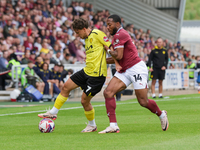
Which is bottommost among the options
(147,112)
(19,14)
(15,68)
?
(147,112)

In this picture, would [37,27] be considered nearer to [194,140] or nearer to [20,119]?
[20,119]

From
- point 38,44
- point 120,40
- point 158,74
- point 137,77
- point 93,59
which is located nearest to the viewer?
point 120,40

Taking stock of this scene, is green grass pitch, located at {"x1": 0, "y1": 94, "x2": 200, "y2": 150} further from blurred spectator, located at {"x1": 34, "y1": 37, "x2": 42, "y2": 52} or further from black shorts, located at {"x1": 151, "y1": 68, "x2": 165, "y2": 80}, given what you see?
blurred spectator, located at {"x1": 34, "y1": 37, "x2": 42, "y2": 52}

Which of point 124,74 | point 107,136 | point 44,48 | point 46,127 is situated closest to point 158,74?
point 44,48

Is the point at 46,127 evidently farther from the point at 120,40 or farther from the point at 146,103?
the point at 120,40

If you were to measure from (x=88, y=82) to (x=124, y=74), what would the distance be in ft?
2.28

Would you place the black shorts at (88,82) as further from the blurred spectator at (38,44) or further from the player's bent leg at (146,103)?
the blurred spectator at (38,44)

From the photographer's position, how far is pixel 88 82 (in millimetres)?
→ 6828

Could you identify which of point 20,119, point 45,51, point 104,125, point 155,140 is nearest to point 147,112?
point 104,125

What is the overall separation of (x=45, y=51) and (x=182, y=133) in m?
12.0

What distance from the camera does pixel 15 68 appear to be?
51.4 ft

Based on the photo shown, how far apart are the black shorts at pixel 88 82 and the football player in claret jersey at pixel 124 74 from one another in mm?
218

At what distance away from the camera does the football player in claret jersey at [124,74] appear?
660 centimetres

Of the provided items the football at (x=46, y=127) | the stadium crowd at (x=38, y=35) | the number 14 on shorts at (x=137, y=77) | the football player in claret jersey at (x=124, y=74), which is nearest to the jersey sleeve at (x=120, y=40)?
the football player in claret jersey at (x=124, y=74)
